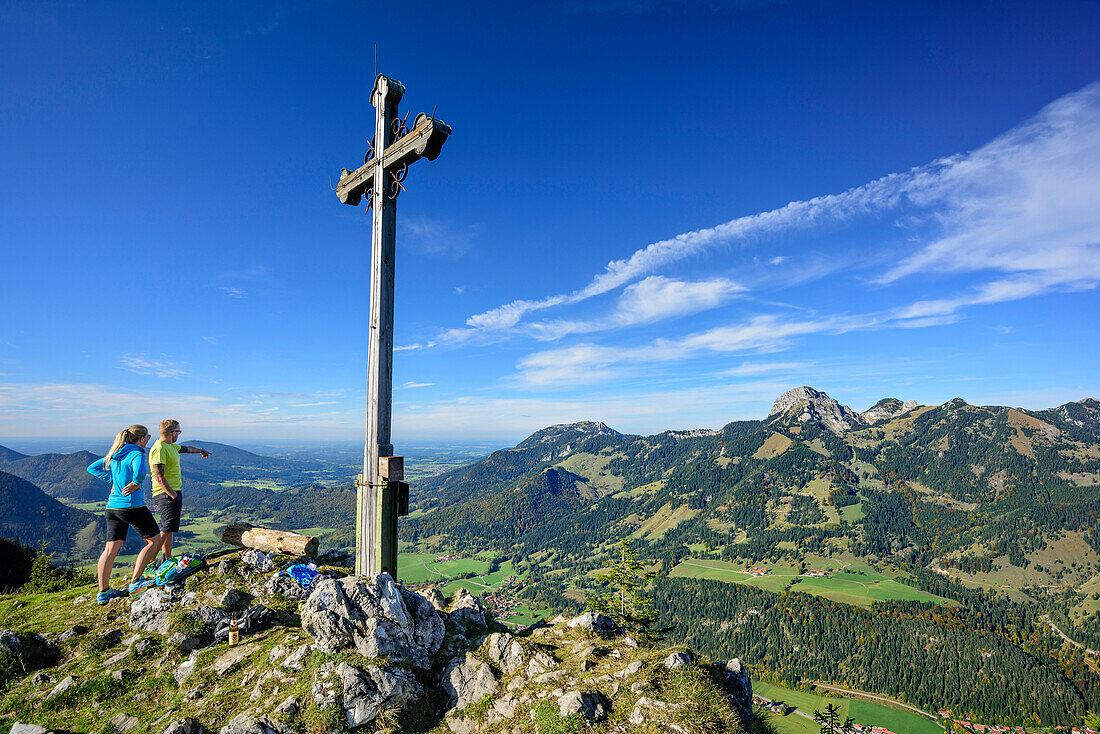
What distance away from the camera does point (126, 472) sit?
9.24m

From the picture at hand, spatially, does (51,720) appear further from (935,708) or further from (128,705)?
(935,708)

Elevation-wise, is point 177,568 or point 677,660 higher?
point 177,568

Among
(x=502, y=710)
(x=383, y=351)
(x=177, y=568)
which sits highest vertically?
(x=383, y=351)

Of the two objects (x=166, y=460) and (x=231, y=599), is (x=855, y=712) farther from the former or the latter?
(x=166, y=460)

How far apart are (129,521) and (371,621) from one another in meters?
5.86

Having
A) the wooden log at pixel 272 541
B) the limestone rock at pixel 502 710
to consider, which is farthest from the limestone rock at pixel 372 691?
the wooden log at pixel 272 541

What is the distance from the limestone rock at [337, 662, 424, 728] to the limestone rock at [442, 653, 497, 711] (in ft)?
1.80

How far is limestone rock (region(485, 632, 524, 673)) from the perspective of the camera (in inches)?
319

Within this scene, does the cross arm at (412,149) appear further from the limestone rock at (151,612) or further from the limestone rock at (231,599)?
the limestone rock at (151,612)

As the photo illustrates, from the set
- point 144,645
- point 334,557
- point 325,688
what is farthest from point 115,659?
point 334,557

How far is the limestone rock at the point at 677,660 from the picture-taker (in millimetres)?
7676

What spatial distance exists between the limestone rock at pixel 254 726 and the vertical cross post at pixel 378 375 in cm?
331

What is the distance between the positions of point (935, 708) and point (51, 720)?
715 feet

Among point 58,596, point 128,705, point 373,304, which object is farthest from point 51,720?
point 373,304
